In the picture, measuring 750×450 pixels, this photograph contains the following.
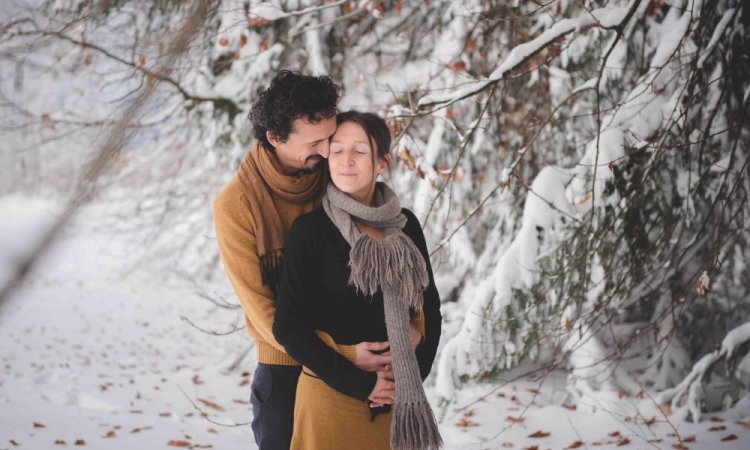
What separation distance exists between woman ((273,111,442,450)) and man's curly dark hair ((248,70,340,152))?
9 centimetres

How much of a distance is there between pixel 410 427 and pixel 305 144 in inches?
36.3

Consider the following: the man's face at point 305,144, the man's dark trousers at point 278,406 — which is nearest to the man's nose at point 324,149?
the man's face at point 305,144

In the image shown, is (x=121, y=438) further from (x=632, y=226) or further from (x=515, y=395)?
Answer: (x=632, y=226)

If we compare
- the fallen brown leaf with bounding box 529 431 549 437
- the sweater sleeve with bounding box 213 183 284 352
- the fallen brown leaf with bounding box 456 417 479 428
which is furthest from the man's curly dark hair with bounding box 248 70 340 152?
the fallen brown leaf with bounding box 456 417 479 428

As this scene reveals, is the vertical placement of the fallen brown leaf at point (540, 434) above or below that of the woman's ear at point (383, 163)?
below

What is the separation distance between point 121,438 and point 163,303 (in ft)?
27.7

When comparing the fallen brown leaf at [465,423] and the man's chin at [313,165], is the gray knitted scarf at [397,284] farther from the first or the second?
the fallen brown leaf at [465,423]

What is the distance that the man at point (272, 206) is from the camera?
2.02 metres

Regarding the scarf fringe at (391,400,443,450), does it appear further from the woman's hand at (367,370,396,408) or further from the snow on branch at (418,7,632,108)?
the snow on branch at (418,7,632,108)

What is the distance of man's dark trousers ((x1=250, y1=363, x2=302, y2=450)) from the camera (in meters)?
2.14

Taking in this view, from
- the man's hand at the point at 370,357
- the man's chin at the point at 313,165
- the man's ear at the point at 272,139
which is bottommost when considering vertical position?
the man's hand at the point at 370,357

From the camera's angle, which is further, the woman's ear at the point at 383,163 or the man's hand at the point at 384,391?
the woman's ear at the point at 383,163

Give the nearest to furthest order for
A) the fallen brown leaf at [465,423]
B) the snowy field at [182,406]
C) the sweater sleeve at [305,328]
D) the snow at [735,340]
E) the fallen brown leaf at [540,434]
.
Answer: the sweater sleeve at [305,328]
the snow at [735,340]
the snowy field at [182,406]
the fallen brown leaf at [540,434]
the fallen brown leaf at [465,423]

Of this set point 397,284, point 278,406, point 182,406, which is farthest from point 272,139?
point 182,406
